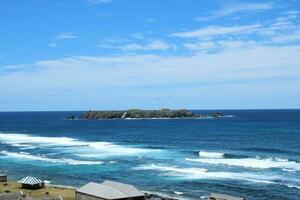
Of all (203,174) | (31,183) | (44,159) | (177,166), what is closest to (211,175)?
(203,174)

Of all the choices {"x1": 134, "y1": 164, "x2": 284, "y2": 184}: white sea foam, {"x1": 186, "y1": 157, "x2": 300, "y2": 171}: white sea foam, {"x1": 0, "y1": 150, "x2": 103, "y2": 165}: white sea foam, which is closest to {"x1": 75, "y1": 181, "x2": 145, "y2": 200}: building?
{"x1": 134, "y1": 164, "x2": 284, "y2": 184}: white sea foam

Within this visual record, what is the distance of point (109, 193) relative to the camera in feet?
138

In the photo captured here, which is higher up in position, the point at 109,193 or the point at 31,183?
the point at 109,193

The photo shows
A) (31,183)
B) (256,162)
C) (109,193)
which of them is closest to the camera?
(109,193)

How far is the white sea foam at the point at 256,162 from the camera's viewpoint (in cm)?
6808

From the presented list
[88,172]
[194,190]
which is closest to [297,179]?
[194,190]

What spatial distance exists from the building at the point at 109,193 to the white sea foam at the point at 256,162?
29196mm

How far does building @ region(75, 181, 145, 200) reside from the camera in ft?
137

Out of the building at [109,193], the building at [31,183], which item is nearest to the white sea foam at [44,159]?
the building at [31,183]

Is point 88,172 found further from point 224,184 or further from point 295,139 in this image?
point 295,139

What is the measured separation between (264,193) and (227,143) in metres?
55.8

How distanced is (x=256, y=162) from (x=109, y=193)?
118 feet

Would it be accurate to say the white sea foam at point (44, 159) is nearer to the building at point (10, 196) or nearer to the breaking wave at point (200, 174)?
the breaking wave at point (200, 174)

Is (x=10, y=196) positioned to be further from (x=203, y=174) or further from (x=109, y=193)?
(x=203, y=174)
